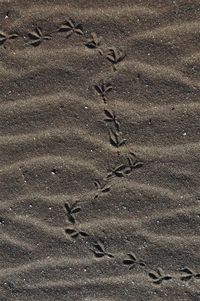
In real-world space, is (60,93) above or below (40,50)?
below

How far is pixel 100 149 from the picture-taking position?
246 cm

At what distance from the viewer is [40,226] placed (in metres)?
2.53

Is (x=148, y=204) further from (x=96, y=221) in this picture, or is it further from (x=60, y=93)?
(x=60, y=93)

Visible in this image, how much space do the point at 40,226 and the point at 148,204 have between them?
416 millimetres

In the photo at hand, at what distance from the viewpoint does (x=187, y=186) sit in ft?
8.04

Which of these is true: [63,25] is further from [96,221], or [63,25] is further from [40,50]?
[96,221]

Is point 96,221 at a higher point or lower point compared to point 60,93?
lower

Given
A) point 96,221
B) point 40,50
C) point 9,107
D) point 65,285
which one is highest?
point 40,50

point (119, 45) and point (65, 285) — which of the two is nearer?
point (119, 45)

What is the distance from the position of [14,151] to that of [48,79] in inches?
11.7

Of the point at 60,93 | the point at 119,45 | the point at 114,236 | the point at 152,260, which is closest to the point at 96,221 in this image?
the point at 114,236

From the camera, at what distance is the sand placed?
2396 mm

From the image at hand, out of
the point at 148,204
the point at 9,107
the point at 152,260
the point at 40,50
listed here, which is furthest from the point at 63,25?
the point at 152,260

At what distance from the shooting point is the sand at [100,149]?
2396mm
